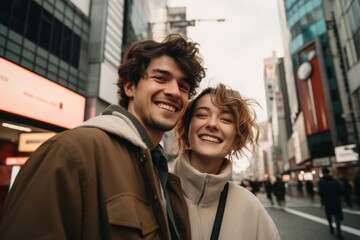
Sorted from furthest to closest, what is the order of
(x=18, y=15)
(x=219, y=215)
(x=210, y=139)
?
(x=18, y=15), (x=210, y=139), (x=219, y=215)

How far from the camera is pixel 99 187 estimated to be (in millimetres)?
1278

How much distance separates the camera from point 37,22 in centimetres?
1234

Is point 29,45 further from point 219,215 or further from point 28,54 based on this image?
point 219,215

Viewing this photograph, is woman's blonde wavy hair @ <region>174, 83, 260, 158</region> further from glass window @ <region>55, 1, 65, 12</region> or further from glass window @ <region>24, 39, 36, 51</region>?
glass window @ <region>55, 1, 65, 12</region>

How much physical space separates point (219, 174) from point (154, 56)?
4.11ft

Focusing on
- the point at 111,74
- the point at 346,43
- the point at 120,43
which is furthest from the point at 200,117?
the point at 346,43

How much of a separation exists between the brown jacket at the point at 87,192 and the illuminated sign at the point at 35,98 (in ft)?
26.3

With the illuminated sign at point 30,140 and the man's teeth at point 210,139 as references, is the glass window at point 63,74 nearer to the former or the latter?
the illuminated sign at point 30,140

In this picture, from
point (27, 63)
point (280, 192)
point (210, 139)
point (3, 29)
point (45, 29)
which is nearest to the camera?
point (210, 139)

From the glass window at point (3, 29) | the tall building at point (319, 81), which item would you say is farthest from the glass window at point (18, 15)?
the tall building at point (319, 81)

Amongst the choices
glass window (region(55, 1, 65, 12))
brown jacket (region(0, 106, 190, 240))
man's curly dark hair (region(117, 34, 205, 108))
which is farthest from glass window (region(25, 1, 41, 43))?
brown jacket (region(0, 106, 190, 240))

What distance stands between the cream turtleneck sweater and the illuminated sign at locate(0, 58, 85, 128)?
772 centimetres

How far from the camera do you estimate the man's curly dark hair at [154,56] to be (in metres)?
2.39

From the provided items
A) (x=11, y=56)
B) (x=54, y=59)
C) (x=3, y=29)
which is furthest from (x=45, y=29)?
(x=11, y=56)
